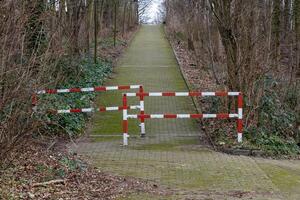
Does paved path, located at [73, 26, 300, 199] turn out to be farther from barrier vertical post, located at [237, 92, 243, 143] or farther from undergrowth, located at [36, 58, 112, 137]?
barrier vertical post, located at [237, 92, 243, 143]

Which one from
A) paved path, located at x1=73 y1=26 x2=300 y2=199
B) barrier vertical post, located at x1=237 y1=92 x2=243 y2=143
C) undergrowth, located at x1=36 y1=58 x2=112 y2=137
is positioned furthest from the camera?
barrier vertical post, located at x1=237 y1=92 x2=243 y2=143

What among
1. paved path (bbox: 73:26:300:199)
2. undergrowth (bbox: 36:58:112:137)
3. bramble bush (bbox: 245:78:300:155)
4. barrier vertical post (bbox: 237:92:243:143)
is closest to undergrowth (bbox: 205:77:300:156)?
bramble bush (bbox: 245:78:300:155)

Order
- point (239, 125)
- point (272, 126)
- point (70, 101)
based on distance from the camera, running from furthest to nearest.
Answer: point (70, 101)
point (272, 126)
point (239, 125)

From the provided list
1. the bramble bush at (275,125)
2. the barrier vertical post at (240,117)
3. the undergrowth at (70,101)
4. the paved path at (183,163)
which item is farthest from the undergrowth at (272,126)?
the undergrowth at (70,101)

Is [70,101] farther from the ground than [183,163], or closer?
farther from the ground

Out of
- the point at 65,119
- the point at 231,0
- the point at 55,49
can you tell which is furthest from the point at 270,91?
the point at 55,49

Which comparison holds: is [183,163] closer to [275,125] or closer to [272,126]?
[272,126]

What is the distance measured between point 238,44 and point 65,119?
14.3 ft

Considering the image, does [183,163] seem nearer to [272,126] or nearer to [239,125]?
[239,125]

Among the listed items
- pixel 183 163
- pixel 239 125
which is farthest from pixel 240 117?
pixel 183 163

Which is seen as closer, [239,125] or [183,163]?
[183,163]

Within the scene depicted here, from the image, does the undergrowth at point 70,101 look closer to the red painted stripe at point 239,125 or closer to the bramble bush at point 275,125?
the red painted stripe at point 239,125

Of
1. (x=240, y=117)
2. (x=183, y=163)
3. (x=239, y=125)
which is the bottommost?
(x=183, y=163)

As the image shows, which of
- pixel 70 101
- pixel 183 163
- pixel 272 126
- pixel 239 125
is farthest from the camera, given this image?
pixel 70 101
